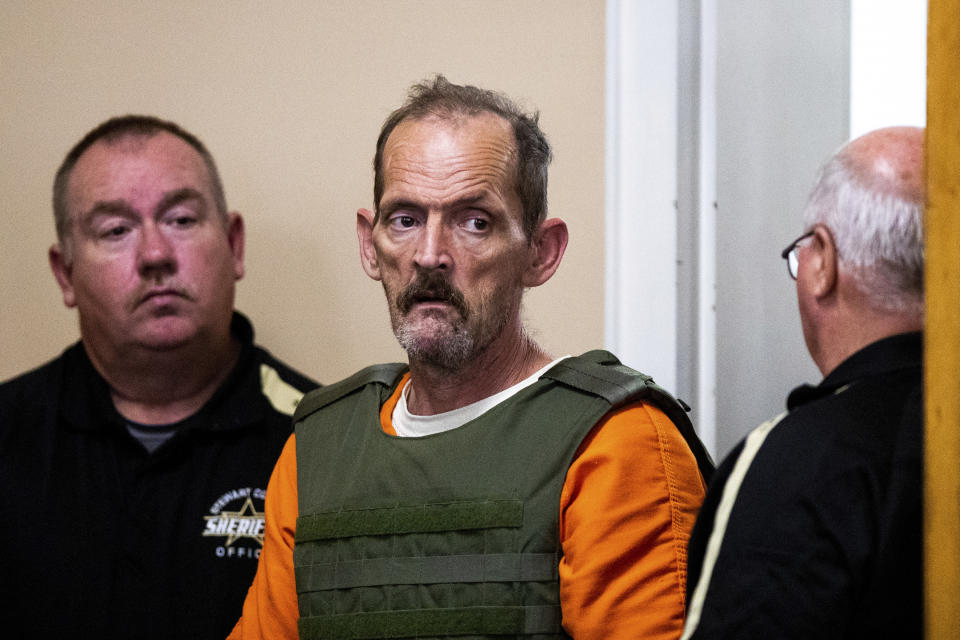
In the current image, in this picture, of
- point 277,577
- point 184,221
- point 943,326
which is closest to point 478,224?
point 277,577

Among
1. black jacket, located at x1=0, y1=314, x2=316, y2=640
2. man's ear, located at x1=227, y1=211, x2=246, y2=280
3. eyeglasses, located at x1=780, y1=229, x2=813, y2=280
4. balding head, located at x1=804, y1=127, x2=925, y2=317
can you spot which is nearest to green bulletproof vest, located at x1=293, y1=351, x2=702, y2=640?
eyeglasses, located at x1=780, y1=229, x2=813, y2=280

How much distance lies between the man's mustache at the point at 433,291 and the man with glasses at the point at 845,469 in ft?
1.54

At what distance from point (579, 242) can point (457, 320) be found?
728mm

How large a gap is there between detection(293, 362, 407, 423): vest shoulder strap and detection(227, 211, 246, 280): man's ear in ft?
2.18

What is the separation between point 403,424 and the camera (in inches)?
65.4

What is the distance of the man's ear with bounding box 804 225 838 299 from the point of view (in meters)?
1.28

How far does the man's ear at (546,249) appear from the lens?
1.66 m

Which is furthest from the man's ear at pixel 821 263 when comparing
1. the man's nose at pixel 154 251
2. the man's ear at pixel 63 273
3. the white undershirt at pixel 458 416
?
the man's ear at pixel 63 273

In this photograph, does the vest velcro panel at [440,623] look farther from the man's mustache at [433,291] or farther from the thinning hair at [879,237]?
the thinning hair at [879,237]

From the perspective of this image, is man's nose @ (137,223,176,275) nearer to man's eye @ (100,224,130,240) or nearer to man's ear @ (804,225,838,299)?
man's eye @ (100,224,130,240)

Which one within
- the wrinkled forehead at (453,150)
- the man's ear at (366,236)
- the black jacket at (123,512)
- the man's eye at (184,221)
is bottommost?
the black jacket at (123,512)

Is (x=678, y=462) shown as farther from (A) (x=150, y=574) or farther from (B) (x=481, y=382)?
(A) (x=150, y=574)

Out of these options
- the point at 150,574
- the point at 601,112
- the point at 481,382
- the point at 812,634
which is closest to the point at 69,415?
the point at 150,574

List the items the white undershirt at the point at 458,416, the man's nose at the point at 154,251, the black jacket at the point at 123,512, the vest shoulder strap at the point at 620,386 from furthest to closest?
1. the man's nose at the point at 154,251
2. the black jacket at the point at 123,512
3. the white undershirt at the point at 458,416
4. the vest shoulder strap at the point at 620,386
